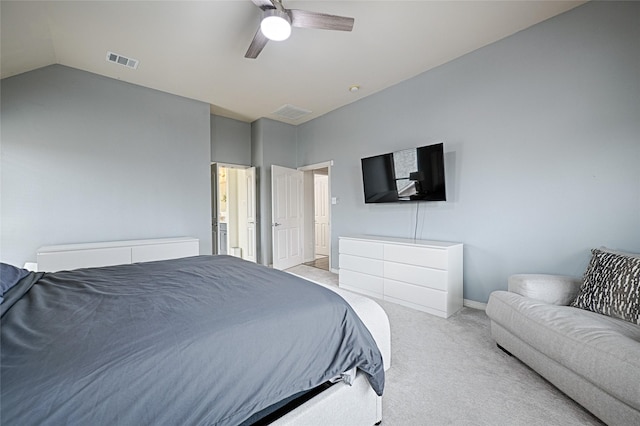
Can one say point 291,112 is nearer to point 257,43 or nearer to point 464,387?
point 257,43

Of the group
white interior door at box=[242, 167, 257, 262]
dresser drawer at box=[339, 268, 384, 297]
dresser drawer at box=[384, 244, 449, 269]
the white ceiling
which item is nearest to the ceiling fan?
the white ceiling

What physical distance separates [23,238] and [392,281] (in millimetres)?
4401

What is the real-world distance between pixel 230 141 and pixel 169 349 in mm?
4871

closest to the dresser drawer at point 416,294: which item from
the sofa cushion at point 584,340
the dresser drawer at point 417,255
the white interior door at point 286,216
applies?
the dresser drawer at point 417,255

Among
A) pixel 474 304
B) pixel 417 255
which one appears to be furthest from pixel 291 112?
pixel 474 304

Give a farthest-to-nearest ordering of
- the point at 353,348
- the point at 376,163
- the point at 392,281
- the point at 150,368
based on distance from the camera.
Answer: the point at 376,163
the point at 392,281
the point at 353,348
the point at 150,368

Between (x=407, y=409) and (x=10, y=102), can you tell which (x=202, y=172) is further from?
(x=407, y=409)

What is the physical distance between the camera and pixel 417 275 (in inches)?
122

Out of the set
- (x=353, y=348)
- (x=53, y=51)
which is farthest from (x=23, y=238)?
(x=353, y=348)

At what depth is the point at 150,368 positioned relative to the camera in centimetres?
84

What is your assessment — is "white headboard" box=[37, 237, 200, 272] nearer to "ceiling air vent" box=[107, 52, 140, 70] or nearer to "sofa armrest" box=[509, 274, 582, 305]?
"ceiling air vent" box=[107, 52, 140, 70]

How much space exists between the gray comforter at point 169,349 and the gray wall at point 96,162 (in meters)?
2.20

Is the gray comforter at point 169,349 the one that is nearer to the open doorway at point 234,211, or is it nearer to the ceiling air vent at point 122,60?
the ceiling air vent at point 122,60

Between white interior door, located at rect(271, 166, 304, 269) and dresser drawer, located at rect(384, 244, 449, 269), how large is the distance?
7.65 ft
